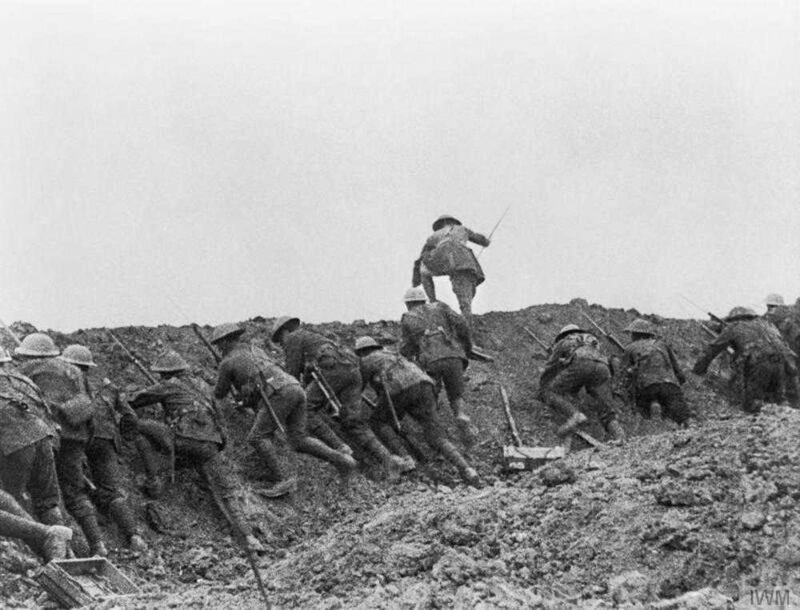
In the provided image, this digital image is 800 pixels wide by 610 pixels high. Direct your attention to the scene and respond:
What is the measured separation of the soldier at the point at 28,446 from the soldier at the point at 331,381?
3.29m

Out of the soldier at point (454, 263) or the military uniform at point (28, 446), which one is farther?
the soldier at point (454, 263)

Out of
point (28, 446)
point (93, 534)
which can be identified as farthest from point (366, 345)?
point (28, 446)

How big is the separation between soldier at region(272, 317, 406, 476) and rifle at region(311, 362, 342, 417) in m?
0.01

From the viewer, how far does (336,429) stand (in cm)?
1137

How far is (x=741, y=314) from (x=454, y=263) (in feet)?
12.9

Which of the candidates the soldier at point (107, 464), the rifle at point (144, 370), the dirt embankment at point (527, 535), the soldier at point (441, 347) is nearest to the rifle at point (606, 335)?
the soldier at point (441, 347)

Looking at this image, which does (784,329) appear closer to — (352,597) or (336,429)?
(336,429)

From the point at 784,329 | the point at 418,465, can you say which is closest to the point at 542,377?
the point at 418,465

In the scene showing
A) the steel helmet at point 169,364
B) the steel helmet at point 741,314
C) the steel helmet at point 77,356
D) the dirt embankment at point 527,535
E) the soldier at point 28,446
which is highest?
the steel helmet at point 741,314

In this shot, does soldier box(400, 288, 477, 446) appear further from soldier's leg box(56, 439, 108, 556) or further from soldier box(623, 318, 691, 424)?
soldier's leg box(56, 439, 108, 556)

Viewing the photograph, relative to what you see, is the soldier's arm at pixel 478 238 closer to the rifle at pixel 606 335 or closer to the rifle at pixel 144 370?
the rifle at pixel 606 335

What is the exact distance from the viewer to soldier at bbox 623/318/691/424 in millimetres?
12781

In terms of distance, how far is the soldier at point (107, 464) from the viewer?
902 cm

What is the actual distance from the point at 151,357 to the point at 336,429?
2698 mm
